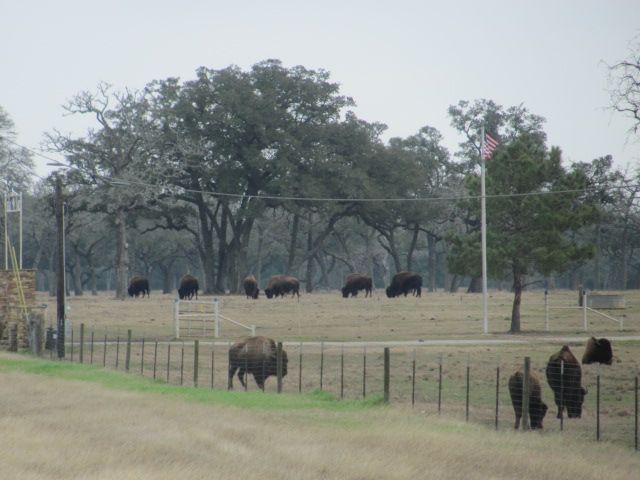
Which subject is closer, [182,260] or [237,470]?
[237,470]

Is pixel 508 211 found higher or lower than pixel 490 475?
higher

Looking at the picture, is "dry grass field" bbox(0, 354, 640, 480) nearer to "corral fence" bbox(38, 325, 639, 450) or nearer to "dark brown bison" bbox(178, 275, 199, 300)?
"corral fence" bbox(38, 325, 639, 450)

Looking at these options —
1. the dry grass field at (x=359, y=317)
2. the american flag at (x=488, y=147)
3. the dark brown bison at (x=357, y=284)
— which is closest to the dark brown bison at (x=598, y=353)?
the dry grass field at (x=359, y=317)

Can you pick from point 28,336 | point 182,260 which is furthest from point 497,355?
point 182,260

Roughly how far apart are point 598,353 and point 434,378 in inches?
216

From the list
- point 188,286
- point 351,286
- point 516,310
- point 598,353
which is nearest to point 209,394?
point 598,353

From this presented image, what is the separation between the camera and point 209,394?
85.5 feet

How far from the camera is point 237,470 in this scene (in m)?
16.2

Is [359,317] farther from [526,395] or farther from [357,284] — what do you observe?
[526,395]

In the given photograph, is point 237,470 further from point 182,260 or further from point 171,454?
point 182,260

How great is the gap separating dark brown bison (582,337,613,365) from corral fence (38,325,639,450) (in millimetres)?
307

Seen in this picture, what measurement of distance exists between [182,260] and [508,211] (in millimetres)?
89165

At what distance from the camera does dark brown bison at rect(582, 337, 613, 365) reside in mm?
32812

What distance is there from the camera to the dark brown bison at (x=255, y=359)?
2944cm
